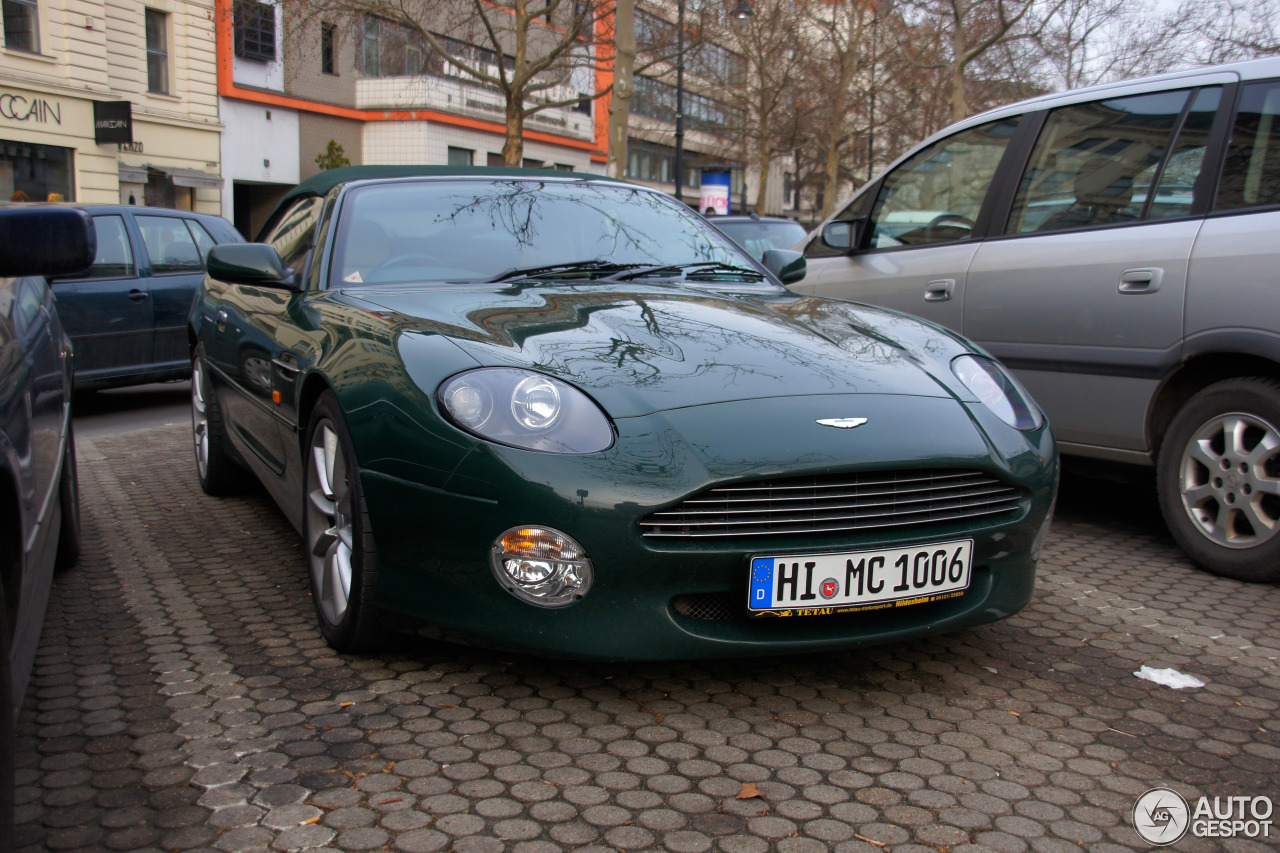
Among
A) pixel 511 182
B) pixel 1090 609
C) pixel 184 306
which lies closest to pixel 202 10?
pixel 184 306

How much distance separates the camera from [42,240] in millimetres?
2016

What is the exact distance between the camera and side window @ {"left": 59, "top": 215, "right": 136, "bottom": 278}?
847cm

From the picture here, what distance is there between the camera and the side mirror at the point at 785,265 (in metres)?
4.51

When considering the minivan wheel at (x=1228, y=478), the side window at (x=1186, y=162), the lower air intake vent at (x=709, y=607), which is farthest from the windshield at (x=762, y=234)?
the lower air intake vent at (x=709, y=607)

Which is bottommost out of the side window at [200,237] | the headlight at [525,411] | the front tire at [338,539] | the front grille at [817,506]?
the front tire at [338,539]

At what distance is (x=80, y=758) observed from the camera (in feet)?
8.21

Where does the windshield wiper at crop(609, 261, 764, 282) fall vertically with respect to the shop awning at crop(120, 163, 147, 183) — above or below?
below

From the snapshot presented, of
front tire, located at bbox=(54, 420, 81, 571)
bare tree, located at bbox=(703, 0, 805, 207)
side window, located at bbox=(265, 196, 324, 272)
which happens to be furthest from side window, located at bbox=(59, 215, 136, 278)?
bare tree, located at bbox=(703, 0, 805, 207)

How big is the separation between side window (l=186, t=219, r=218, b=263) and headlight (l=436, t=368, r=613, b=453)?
7.37 meters

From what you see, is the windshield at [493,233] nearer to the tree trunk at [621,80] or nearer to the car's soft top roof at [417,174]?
the car's soft top roof at [417,174]

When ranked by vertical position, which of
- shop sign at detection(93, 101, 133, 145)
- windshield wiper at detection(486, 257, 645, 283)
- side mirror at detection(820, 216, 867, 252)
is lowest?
windshield wiper at detection(486, 257, 645, 283)

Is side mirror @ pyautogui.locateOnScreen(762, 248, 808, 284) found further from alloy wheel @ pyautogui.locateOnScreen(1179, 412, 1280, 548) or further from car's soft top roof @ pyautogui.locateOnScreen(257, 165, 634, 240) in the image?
alloy wheel @ pyautogui.locateOnScreen(1179, 412, 1280, 548)

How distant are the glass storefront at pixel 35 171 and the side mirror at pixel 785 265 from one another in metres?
20.6

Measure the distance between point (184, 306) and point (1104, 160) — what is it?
694cm
